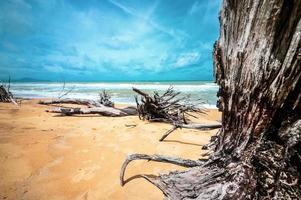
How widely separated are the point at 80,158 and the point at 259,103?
237 centimetres

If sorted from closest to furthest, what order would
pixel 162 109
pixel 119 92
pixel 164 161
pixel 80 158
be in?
pixel 164 161
pixel 80 158
pixel 162 109
pixel 119 92

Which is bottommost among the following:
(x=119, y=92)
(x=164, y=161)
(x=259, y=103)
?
(x=119, y=92)

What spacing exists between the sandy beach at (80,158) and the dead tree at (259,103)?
2.28ft

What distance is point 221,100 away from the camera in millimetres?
2084

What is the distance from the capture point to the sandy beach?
233cm

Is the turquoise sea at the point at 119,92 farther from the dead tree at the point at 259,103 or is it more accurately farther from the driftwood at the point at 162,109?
the dead tree at the point at 259,103

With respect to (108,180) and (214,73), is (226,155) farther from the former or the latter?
(108,180)

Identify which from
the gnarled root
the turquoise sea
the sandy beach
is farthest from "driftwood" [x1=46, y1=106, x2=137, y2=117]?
the gnarled root

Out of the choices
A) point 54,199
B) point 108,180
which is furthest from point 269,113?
point 54,199

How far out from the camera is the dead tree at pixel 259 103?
1.51m

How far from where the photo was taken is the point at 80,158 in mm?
3180

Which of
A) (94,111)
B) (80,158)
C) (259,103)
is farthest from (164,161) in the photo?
(94,111)

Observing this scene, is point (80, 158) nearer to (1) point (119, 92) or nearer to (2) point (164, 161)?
(2) point (164, 161)

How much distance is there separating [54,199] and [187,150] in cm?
195
